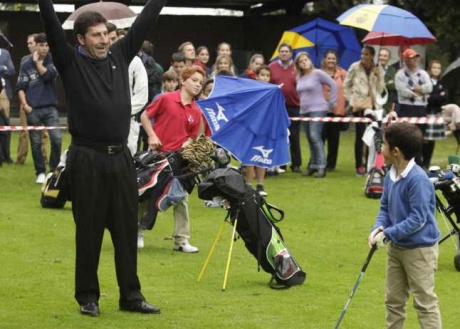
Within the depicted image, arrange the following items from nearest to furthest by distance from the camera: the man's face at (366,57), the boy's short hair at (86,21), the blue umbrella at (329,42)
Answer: the boy's short hair at (86,21)
the man's face at (366,57)
the blue umbrella at (329,42)

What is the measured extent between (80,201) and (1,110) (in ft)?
35.2

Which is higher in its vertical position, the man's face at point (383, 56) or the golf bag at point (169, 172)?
the man's face at point (383, 56)

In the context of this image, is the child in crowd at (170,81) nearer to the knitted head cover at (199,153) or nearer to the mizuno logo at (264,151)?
the mizuno logo at (264,151)

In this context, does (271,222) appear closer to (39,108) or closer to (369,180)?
(369,180)

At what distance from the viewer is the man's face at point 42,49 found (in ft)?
51.4

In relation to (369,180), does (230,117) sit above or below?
above

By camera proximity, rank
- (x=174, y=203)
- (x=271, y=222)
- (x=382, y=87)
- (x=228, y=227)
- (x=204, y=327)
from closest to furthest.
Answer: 1. (x=204, y=327)
2. (x=271, y=222)
3. (x=174, y=203)
4. (x=228, y=227)
5. (x=382, y=87)

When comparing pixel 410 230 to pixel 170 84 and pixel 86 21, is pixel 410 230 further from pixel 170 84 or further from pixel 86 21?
pixel 170 84

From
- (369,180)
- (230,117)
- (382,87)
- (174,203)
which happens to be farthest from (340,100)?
(174,203)

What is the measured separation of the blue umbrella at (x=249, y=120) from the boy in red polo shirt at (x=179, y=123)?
83.7 inches

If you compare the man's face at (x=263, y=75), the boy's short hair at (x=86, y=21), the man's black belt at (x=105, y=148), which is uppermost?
the boy's short hair at (x=86, y=21)

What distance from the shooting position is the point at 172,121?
10.9m

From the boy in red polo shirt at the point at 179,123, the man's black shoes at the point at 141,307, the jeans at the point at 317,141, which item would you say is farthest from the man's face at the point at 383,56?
the man's black shoes at the point at 141,307

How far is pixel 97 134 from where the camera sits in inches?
310
